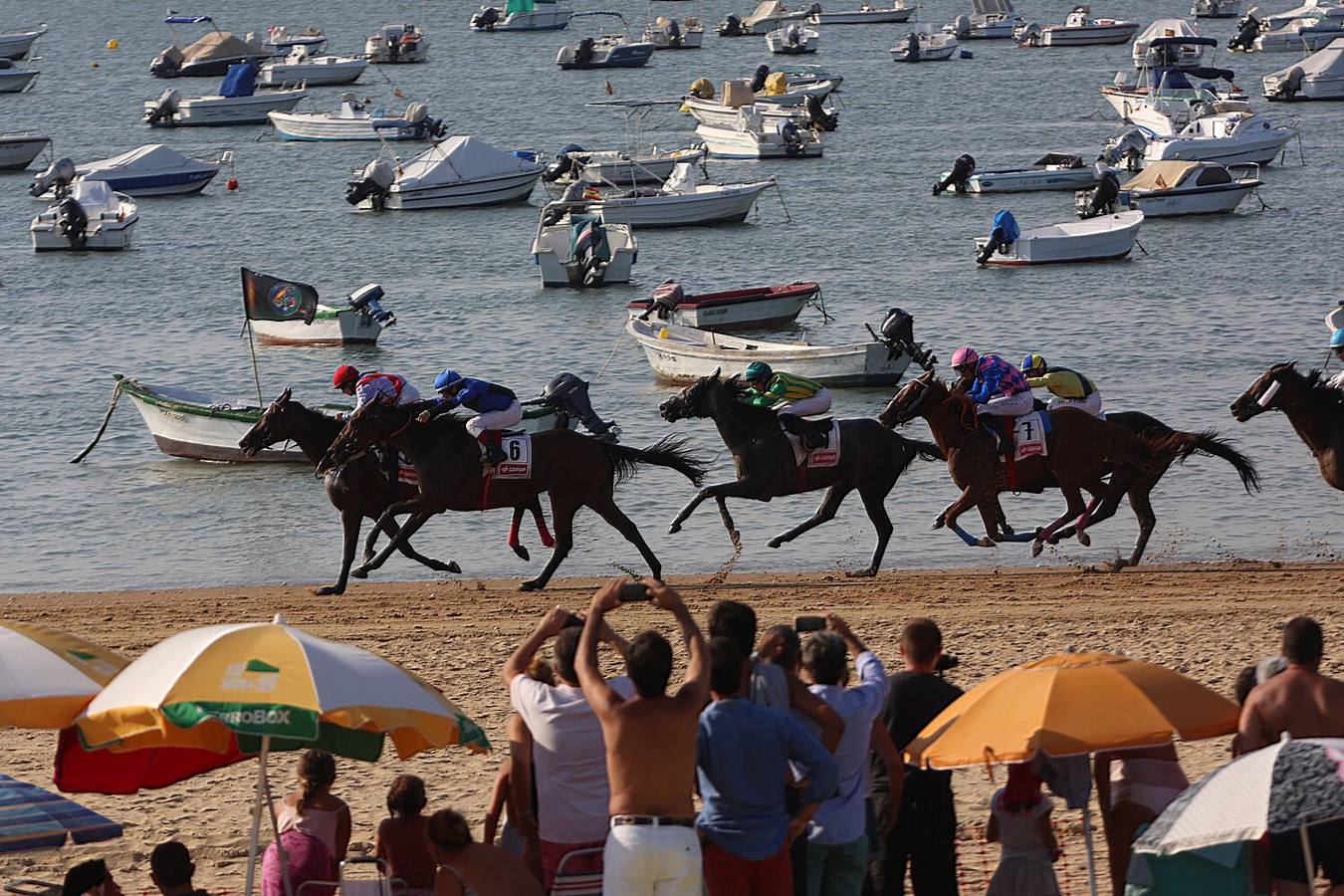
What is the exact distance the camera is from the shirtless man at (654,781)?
22.2 feet

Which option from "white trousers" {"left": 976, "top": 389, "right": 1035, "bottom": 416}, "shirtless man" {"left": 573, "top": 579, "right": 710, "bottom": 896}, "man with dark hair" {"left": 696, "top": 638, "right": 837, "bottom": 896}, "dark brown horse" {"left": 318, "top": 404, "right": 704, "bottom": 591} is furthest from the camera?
"white trousers" {"left": 976, "top": 389, "right": 1035, "bottom": 416}

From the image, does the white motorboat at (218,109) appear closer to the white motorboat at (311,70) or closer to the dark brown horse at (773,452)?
the white motorboat at (311,70)

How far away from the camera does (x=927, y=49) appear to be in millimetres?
96000

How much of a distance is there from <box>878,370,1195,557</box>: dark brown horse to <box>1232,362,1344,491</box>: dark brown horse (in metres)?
0.93

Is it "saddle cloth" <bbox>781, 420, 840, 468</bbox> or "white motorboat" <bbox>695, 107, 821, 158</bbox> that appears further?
"white motorboat" <bbox>695, 107, 821, 158</bbox>

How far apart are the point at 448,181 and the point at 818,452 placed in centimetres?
3879

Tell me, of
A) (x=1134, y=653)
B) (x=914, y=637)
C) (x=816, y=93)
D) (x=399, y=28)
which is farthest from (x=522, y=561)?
(x=399, y=28)

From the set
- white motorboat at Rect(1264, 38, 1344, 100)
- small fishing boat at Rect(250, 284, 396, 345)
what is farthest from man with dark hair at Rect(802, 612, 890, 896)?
white motorboat at Rect(1264, 38, 1344, 100)

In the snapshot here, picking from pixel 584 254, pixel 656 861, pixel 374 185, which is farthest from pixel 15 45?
pixel 656 861

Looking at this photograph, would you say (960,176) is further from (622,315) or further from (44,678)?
(44,678)

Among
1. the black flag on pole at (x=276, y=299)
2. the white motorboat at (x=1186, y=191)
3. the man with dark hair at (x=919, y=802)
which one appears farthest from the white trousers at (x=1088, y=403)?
the white motorboat at (x=1186, y=191)

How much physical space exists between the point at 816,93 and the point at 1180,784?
2832 inches

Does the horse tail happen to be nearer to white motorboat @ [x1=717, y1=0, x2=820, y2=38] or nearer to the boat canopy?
the boat canopy

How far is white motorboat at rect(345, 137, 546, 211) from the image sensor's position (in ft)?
180
